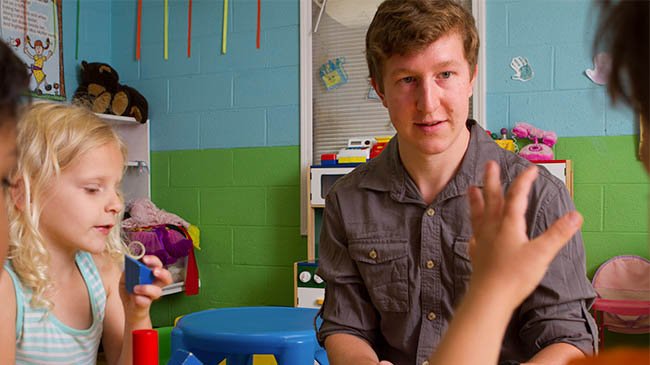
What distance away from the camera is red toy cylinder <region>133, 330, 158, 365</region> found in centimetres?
76

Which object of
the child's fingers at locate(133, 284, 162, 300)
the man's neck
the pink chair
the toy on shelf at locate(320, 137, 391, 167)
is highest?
the toy on shelf at locate(320, 137, 391, 167)

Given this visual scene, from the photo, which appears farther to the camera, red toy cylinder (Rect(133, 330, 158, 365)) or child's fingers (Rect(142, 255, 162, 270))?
child's fingers (Rect(142, 255, 162, 270))

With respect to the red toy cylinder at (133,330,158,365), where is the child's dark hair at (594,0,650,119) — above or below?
above

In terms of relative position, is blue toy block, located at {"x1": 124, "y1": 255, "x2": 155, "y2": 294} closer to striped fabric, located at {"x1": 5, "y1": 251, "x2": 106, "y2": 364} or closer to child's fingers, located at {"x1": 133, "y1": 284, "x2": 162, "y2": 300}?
child's fingers, located at {"x1": 133, "y1": 284, "x2": 162, "y2": 300}

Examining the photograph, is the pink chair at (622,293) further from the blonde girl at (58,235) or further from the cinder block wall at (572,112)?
the blonde girl at (58,235)

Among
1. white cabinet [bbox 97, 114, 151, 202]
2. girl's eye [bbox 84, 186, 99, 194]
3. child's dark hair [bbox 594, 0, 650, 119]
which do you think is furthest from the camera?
white cabinet [bbox 97, 114, 151, 202]

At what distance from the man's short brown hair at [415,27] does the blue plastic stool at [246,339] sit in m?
0.71

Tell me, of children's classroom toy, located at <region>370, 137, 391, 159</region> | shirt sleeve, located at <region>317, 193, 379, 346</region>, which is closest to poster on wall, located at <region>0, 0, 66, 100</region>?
children's classroom toy, located at <region>370, 137, 391, 159</region>

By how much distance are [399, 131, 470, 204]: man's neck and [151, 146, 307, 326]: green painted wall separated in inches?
89.1

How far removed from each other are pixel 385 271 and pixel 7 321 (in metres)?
0.78

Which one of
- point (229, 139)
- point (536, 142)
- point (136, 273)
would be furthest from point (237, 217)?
point (136, 273)

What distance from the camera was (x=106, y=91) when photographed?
376 cm

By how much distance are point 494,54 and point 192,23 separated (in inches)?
76.6

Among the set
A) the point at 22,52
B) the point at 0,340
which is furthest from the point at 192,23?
the point at 0,340
